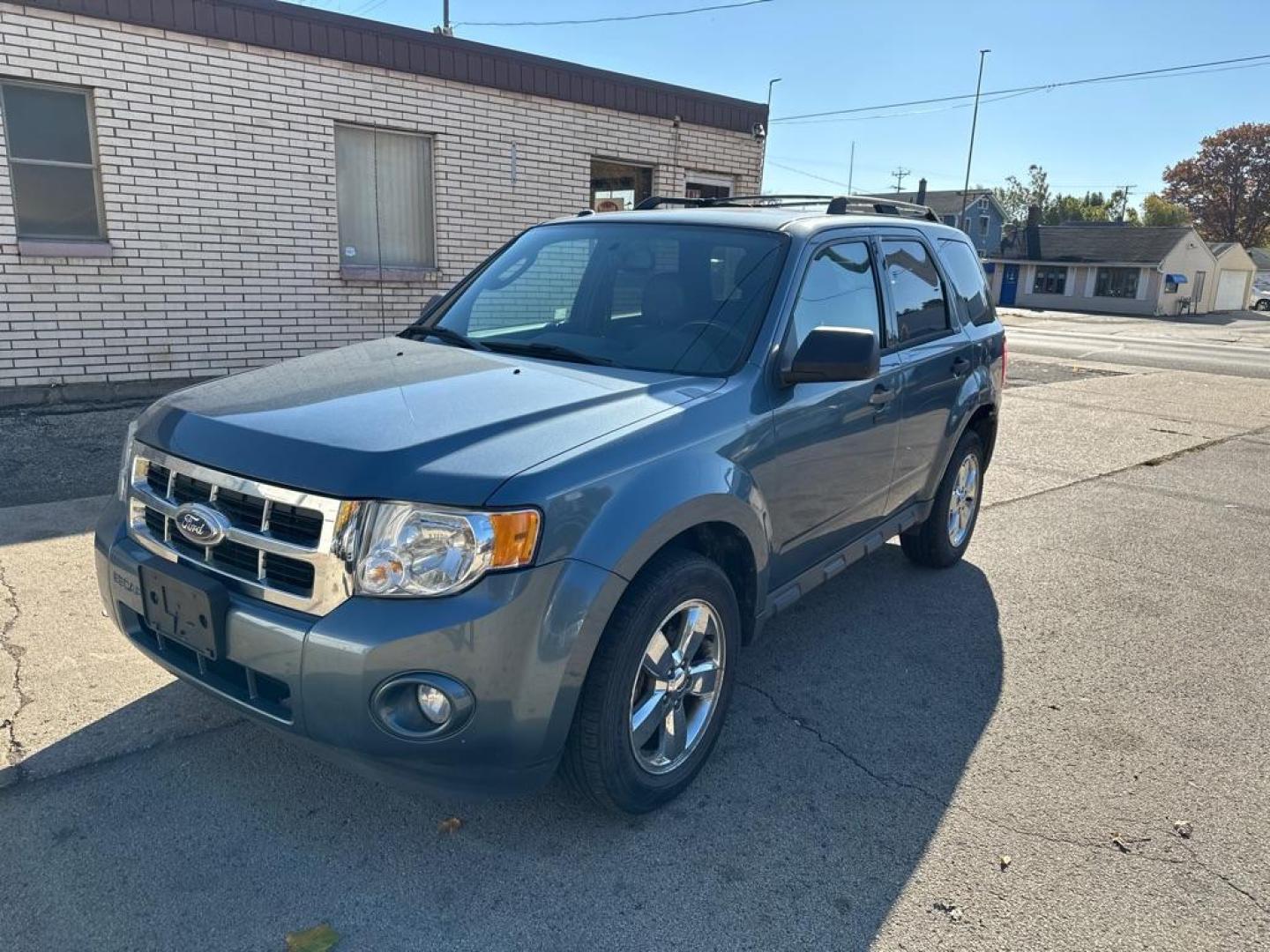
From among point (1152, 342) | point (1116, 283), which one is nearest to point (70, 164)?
point (1152, 342)

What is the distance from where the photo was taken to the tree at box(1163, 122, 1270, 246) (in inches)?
3071

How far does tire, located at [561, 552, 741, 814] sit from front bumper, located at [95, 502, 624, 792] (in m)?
0.12

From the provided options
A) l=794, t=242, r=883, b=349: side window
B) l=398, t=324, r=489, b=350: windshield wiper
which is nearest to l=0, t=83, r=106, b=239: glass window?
l=398, t=324, r=489, b=350: windshield wiper

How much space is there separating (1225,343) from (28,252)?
106ft

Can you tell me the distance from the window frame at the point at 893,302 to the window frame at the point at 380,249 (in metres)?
6.19

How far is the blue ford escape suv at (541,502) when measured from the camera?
2295mm

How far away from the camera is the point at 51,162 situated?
757cm

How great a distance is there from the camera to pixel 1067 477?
785cm

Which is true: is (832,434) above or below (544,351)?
below

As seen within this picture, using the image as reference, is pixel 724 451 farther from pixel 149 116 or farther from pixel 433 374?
pixel 149 116

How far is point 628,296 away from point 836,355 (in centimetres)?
96

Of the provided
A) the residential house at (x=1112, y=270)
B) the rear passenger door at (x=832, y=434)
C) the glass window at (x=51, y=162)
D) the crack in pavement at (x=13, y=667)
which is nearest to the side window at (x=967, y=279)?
the rear passenger door at (x=832, y=434)

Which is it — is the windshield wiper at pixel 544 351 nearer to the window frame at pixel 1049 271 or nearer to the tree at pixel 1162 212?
the window frame at pixel 1049 271

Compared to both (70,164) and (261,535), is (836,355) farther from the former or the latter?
(70,164)
